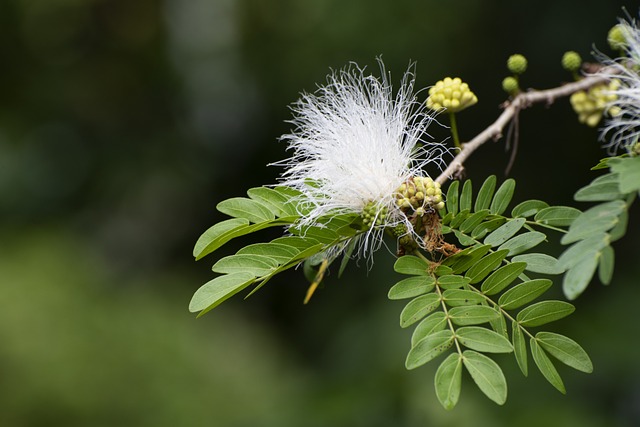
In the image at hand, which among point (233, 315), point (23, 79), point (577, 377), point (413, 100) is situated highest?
point (23, 79)

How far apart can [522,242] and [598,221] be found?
0.96ft

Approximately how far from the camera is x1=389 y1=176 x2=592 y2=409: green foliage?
157 centimetres

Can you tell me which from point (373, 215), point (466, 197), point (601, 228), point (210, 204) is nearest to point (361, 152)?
point (373, 215)

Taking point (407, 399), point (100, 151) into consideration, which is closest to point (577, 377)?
point (407, 399)

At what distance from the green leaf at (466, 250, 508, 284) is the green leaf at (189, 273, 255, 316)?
0.44 metres

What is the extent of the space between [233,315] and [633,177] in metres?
6.43

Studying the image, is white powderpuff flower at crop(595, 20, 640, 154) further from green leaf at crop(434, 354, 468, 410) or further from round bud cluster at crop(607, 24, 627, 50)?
green leaf at crop(434, 354, 468, 410)

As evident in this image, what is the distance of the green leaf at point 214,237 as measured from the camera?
172cm

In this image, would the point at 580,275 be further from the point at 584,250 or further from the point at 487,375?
the point at 487,375

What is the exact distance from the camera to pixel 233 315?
7590mm

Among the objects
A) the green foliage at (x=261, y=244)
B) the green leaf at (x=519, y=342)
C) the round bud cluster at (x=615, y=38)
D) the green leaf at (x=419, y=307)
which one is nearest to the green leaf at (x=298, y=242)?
the green foliage at (x=261, y=244)

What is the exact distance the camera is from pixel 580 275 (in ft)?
4.48

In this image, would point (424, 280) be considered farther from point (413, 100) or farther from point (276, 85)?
point (276, 85)

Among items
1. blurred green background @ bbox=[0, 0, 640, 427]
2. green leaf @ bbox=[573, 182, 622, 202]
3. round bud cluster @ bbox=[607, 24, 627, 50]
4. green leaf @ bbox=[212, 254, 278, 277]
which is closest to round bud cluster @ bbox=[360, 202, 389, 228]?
green leaf @ bbox=[212, 254, 278, 277]
